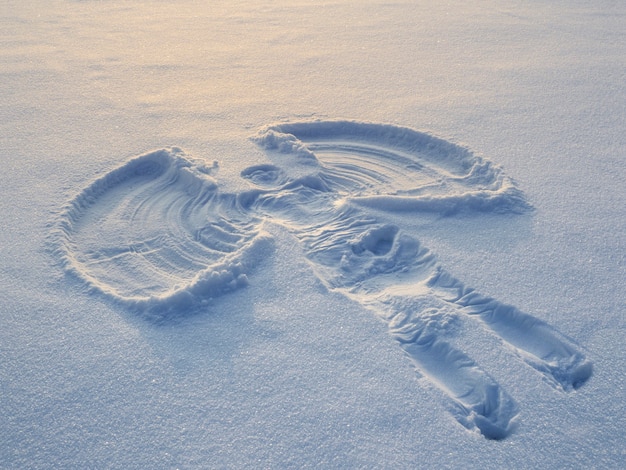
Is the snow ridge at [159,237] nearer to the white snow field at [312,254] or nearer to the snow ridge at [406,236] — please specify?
the white snow field at [312,254]

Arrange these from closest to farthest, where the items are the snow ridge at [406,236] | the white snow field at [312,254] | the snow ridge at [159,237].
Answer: the white snow field at [312,254]
the snow ridge at [406,236]
the snow ridge at [159,237]

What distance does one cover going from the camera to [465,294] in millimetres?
1589

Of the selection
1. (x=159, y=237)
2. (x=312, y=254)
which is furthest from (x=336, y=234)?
(x=159, y=237)

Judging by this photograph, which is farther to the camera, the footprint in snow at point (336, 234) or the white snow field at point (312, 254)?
the footprint in snow at point (336, 234)

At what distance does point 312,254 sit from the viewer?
1741 mm

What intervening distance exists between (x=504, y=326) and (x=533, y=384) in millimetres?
200

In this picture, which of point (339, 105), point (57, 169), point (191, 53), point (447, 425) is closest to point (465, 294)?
point (447, 425)

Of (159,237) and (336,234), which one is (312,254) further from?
(159,237)

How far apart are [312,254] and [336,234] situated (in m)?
0.13

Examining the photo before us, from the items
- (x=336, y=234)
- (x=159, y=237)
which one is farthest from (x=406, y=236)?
(x=159, y=237)

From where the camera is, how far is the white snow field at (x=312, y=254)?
124 centimetres

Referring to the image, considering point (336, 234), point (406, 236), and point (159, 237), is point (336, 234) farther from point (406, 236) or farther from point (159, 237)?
point (159, 237)

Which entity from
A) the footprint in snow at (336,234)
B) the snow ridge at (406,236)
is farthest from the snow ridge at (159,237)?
the snow ridge at (406,236)

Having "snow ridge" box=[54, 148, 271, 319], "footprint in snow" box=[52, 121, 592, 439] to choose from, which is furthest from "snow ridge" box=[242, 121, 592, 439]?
"snow ridge" box=[54, 148, 271, 319]
